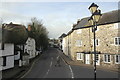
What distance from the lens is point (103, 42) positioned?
2698cm

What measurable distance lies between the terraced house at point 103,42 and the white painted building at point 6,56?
14480mm

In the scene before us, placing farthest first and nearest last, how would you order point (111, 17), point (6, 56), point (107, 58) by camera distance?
point (111, 17) → point (107, 58) → point (6, 56)

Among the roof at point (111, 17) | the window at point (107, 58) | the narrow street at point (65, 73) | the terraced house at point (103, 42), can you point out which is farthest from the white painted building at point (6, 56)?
the roof at point (111, 17)

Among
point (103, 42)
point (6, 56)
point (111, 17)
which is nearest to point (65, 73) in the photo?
point (6, 56)

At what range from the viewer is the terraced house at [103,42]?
25000 millimetres

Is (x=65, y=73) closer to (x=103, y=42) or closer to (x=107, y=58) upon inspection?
(x=107, y=58)

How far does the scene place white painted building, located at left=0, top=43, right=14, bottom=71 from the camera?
19.9m

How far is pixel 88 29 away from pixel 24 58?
44.0ft

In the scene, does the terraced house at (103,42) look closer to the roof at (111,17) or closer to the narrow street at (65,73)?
the roof at (111,17)

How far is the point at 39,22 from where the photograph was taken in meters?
51.8

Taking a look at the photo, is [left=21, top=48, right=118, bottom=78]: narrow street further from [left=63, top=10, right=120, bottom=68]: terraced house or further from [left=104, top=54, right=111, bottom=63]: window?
[left=63, top=10, right=120, bottom=68]: terraced house

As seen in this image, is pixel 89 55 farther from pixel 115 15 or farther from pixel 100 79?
pixel 100 79

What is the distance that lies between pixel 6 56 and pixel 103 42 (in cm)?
1646

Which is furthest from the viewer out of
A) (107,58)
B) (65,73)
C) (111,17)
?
(111,17)
